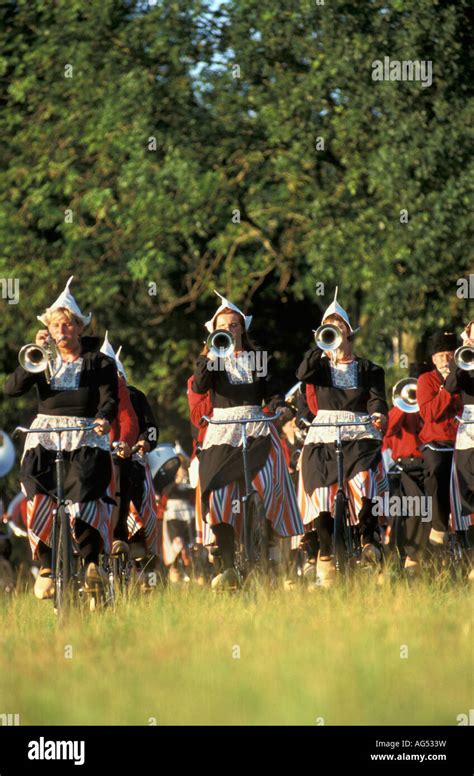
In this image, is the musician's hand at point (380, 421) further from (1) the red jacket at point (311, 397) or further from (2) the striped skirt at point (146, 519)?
(2) the striped skirt at point (146, 519)

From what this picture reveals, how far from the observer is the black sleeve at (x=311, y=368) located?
13.9m

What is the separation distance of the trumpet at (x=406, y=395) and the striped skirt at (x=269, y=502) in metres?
2.83

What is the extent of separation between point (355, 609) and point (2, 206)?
1602cm

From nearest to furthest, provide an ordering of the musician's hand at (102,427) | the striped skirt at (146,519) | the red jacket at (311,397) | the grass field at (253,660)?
the grass field at (253,660)
the musician's hand at (102,427)
the red jacket at (311,397)
the striped skirt at (146,519)

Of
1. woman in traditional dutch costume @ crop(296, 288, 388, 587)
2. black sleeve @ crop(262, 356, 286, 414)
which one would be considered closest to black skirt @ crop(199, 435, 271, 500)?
black sleeve @ crop(262, 356, 286, 414)

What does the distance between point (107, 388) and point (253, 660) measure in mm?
3024

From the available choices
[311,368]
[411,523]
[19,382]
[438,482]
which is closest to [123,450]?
[311,368]

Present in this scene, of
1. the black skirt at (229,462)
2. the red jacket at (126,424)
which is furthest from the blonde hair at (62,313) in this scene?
the red jacket at (126,424)

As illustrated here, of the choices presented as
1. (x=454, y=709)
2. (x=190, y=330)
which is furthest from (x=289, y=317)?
(x=454, y=709)

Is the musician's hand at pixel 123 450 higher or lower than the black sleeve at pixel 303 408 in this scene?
lower

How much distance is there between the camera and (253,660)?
32.7 ft

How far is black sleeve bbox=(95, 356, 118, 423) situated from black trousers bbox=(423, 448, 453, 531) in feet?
13.6

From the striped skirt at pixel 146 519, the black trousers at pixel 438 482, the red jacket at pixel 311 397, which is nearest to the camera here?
the red jacket at pixel 311 397

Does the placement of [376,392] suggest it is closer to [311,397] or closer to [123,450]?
[311,397]
